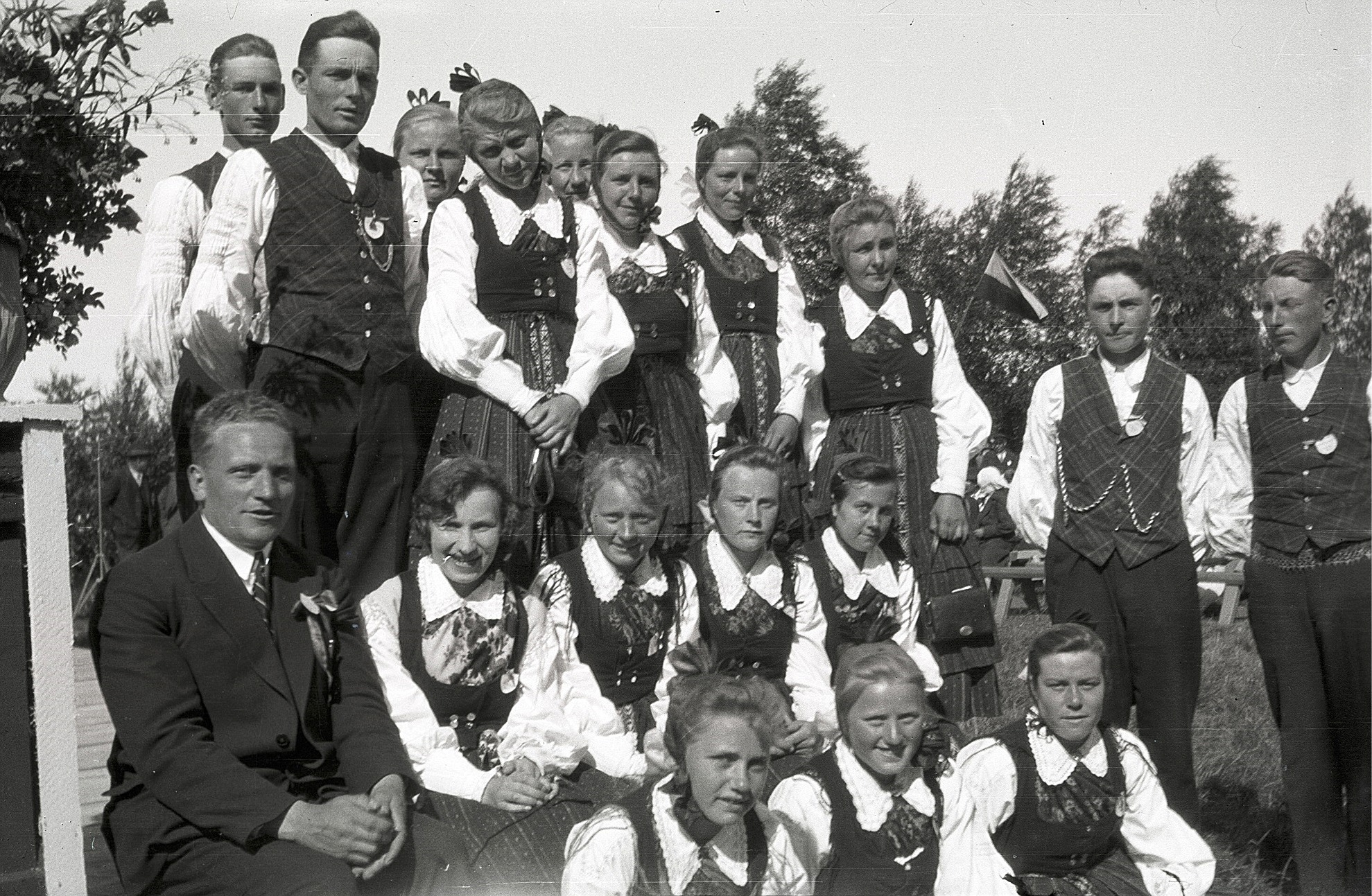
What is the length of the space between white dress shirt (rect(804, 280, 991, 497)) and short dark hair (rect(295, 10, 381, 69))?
1578mm

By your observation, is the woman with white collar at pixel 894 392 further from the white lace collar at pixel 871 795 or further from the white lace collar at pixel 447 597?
the white lace collar at pixel 447 597

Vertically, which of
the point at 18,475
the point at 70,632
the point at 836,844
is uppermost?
the point at 18,475

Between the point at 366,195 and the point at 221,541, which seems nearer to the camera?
the point at 221,541

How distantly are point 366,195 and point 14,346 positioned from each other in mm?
981

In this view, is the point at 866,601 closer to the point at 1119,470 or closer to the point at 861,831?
the point at 861,831

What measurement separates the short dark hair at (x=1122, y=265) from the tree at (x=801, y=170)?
2.33ft

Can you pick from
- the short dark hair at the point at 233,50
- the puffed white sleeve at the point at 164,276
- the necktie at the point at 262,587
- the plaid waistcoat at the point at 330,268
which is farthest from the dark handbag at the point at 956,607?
the short dark hair at the point at 233,50

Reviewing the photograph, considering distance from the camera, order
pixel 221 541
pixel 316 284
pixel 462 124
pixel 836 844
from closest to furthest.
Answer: pixel 221 541 < pixel 836 844 < pixel 316 284 < pixel 462 124

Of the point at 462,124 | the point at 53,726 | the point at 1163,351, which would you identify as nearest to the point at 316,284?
the point at 462,124

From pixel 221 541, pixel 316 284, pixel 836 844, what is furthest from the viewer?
pixel 316 284

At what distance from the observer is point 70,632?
3.29 metres

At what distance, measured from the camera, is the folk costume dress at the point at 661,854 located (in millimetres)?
3348

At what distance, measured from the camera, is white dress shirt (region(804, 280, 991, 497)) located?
13.8 ft

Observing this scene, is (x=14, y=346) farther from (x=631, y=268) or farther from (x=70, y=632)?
(x=631, y=268)
